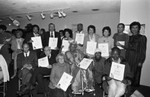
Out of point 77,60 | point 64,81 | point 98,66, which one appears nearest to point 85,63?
point 77,60

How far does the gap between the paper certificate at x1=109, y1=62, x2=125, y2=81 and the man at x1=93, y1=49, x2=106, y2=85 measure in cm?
76

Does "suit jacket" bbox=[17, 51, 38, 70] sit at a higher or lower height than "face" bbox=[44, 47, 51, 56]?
lower

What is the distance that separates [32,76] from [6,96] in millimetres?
949

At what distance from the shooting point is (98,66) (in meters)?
4.80

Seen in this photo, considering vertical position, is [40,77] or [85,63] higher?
[85,63]

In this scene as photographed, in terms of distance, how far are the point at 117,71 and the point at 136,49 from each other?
1216 mm

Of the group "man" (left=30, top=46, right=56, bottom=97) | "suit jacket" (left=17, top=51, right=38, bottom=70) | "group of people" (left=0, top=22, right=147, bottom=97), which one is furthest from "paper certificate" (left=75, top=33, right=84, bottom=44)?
"suit jacket" (left=17, top=51, right=38, bottom=70)

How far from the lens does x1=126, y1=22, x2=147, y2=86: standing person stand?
4688 millimetres

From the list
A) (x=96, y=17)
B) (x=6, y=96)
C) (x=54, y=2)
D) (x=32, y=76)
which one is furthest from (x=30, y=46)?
(x=96, y=17)

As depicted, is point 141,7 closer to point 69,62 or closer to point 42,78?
point 69,62

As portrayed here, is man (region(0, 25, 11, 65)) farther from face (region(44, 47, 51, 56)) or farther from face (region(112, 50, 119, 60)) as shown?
face (region(112, 50, 119, 60))

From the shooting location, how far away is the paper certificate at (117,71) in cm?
382

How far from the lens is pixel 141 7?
5480mm

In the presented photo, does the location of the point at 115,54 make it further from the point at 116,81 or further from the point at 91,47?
the point at 91,47
